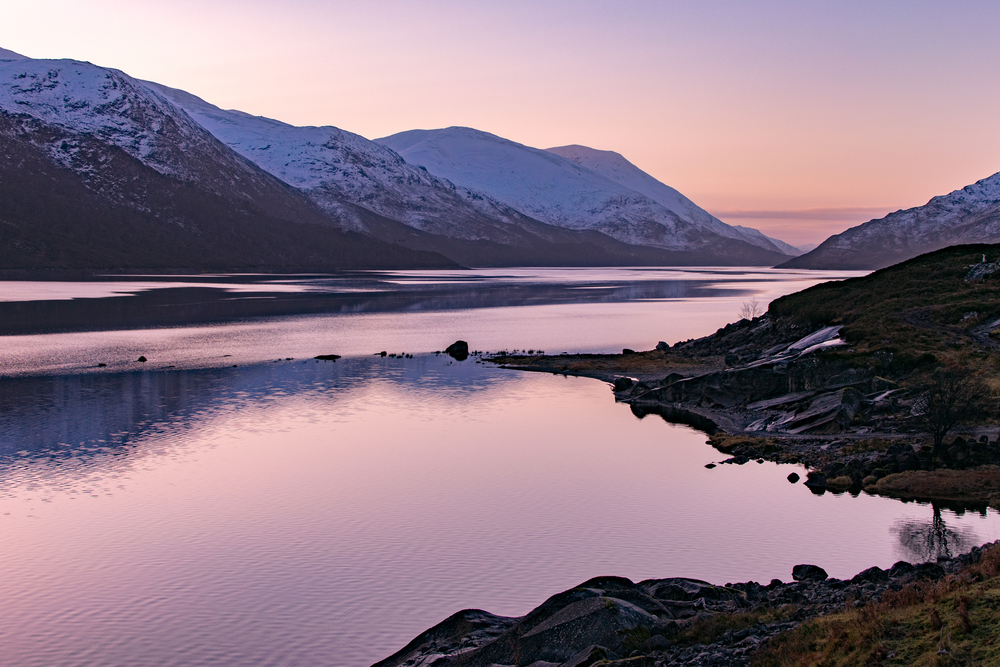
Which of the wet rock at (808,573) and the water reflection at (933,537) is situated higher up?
the wet rock at (808,573)

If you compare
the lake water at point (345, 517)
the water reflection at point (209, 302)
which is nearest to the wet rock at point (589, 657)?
the lake water at point (345, 517)

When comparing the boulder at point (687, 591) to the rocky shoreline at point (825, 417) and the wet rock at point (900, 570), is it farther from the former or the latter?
the rocky shoreline at point (825, 417)

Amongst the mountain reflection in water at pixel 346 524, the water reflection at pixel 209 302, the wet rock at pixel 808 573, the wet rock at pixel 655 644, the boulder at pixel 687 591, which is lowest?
the mountain reflection in water at pixel 346 524

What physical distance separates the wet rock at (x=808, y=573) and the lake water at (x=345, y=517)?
4.98ft

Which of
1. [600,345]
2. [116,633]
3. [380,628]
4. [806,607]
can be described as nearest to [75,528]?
[116,633]

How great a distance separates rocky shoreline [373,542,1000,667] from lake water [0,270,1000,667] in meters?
2.42

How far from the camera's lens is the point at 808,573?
70.8ft

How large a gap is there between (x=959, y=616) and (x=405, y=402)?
4222 cm

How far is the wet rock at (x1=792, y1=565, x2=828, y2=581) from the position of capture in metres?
21.4

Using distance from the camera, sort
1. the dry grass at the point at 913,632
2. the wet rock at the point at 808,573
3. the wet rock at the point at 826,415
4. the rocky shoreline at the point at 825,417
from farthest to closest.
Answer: the wet rock at the point at 826,415 → the rocky shoreline at the point at 825,417 → the wet rock at the point at 808,573 → the dry grass at the point at 913,632

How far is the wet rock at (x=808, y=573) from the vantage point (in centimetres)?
2139

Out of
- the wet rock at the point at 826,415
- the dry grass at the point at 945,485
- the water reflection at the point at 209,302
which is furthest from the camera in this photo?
the water reflection at the point at 209,302

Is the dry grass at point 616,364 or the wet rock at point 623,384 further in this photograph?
the dry grass at point 616,364

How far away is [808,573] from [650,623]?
6.61 m
